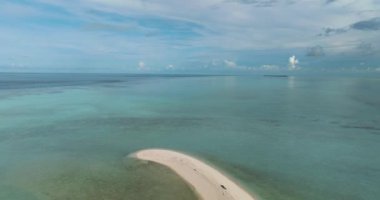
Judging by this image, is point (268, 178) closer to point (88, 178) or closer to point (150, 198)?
point (150, 198)

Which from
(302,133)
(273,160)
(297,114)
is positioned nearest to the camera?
(273,160)

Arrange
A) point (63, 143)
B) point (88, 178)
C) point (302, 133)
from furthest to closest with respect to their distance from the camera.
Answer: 1. point (302, 133)
2. point (63, 143)
3. point (88, 178)

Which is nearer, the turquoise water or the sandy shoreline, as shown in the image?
the sandy shoreline

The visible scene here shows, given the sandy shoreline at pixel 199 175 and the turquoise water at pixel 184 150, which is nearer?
the sandy shoreline at pixel 199 175

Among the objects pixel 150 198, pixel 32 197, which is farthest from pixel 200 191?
pixel 32 197

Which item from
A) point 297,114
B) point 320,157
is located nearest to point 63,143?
point 320,157

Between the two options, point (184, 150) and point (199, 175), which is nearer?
point (199, 175)

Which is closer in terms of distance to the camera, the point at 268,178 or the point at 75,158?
the point at 268,178
